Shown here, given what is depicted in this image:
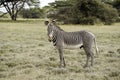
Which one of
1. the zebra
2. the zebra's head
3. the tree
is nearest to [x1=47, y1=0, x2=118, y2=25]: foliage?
the tree

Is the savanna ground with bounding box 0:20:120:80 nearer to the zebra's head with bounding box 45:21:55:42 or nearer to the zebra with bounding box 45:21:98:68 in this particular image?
the zebra with bounding box 45:21:98:68

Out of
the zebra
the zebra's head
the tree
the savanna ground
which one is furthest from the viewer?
the tree

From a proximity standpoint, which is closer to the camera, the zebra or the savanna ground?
the savanna ground

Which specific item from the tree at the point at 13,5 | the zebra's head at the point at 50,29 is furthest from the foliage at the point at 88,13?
the zebra's head at the point at 50,29

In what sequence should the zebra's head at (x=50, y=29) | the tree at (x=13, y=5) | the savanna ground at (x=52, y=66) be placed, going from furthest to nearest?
the tree at (x=13, y=5)
the zebra's head at (x=50, y=29)
the savanna ground at (x=52, y=66)

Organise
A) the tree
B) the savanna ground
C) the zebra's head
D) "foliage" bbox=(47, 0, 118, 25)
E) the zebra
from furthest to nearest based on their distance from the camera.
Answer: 1. the tree
2. "foliage" bbox=(47, 0, 118, 25)
3. the zebra
4. the zebra's head
5. the savanna ground

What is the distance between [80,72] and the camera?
7176 millimetres

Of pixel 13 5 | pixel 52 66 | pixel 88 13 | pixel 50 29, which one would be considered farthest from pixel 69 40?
pixel 13 5

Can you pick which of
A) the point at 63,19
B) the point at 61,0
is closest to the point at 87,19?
the point at 63,19

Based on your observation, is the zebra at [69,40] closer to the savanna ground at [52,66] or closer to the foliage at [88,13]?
the savanna ground at [52,66]

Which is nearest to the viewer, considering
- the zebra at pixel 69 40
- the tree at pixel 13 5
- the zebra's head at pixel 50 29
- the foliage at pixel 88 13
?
the zebra's head at pixel 50 29

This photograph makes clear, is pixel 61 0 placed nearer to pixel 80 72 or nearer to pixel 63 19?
pixel 63 19

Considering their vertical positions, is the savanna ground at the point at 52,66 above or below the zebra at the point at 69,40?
below

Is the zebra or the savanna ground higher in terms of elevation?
the zebra
